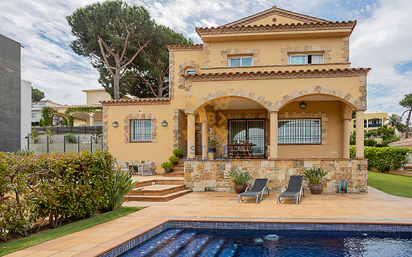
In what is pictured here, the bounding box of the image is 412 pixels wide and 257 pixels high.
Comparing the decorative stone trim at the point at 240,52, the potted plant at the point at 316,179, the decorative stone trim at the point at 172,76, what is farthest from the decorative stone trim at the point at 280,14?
the potted plant at the point at 316,179

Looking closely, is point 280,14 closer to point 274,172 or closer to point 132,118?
point 274,172

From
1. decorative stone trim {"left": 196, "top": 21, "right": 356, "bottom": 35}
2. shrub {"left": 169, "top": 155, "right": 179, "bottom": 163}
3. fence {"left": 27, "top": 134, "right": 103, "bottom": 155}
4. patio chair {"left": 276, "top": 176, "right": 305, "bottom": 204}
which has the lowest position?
patio chair {"left": 276, "top": 176, "right": 305, "bottom": 204}

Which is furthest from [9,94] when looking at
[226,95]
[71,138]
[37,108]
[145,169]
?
[37,108]

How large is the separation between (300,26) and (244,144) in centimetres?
688

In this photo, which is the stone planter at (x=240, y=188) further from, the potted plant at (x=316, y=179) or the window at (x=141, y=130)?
the window at (x=141, y=130)

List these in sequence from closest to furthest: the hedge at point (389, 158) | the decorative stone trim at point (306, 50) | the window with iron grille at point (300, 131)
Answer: the window with iron grille at point (300, 131), the decorative stone trim at point (306, 50), the hedge at point (389, 158)

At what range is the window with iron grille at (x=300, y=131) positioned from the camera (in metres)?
14.2

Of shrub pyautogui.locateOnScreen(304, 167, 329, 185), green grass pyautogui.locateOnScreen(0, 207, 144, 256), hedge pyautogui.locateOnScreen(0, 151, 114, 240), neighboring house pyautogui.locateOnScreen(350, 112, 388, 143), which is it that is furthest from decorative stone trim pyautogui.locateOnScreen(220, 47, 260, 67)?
neighboring house pyautogui.locateOnScreen(350, 112, 388, 143)

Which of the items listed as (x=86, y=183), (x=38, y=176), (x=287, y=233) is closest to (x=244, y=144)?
(x=287, y=233)

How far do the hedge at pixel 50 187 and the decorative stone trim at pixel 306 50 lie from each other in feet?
36.3

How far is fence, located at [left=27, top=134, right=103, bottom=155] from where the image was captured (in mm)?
19133

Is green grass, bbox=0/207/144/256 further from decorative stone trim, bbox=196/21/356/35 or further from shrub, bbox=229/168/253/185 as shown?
decorative stone trim, bbox=196/21/356/35

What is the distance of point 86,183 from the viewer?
656 centimetres

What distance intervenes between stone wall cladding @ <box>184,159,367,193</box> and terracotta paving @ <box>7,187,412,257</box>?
2.15ft
